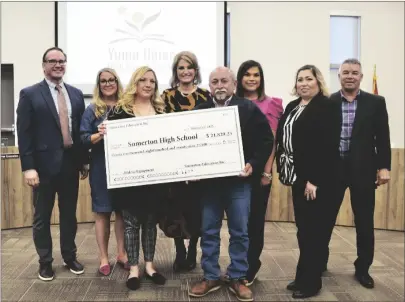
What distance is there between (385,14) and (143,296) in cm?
511

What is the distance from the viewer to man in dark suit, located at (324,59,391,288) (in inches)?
99.7

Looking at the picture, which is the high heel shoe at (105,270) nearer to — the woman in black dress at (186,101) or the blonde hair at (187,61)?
the woman in black dress at (186,101)

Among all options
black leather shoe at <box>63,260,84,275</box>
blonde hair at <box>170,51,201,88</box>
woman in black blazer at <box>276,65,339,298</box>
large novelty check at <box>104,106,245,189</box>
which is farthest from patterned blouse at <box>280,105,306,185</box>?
black leather shoe at <box>63,260,84,275</box>

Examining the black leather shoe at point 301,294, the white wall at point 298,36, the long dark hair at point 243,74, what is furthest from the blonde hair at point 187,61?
the white wall at point 298,36

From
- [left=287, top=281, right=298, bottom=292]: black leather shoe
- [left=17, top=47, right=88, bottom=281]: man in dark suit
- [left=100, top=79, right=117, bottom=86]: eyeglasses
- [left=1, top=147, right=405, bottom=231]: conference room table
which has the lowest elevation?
[left=287, top=281, right=298, bottom=292]: black leather shoe

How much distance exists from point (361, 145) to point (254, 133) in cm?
69

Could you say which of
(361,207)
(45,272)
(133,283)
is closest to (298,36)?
(361,207)

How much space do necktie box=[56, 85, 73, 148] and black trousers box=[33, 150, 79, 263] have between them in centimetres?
6

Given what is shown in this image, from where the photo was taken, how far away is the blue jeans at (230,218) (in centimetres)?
231

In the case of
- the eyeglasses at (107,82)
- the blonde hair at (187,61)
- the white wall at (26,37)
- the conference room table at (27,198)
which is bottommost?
the conference room table at (27,198)

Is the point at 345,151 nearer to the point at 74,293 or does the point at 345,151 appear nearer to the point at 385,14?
the point at 74,293

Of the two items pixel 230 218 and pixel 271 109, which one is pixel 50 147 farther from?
pixel 271 109

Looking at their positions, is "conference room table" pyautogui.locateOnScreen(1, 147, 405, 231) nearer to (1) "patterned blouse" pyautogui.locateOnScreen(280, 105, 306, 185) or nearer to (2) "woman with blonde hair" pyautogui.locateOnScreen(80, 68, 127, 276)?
(2) "woman with blonde hair" pyautogui.locateOnScreen(80, 68, 127, 276)

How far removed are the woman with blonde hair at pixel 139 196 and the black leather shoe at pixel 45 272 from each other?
1.81 feet
